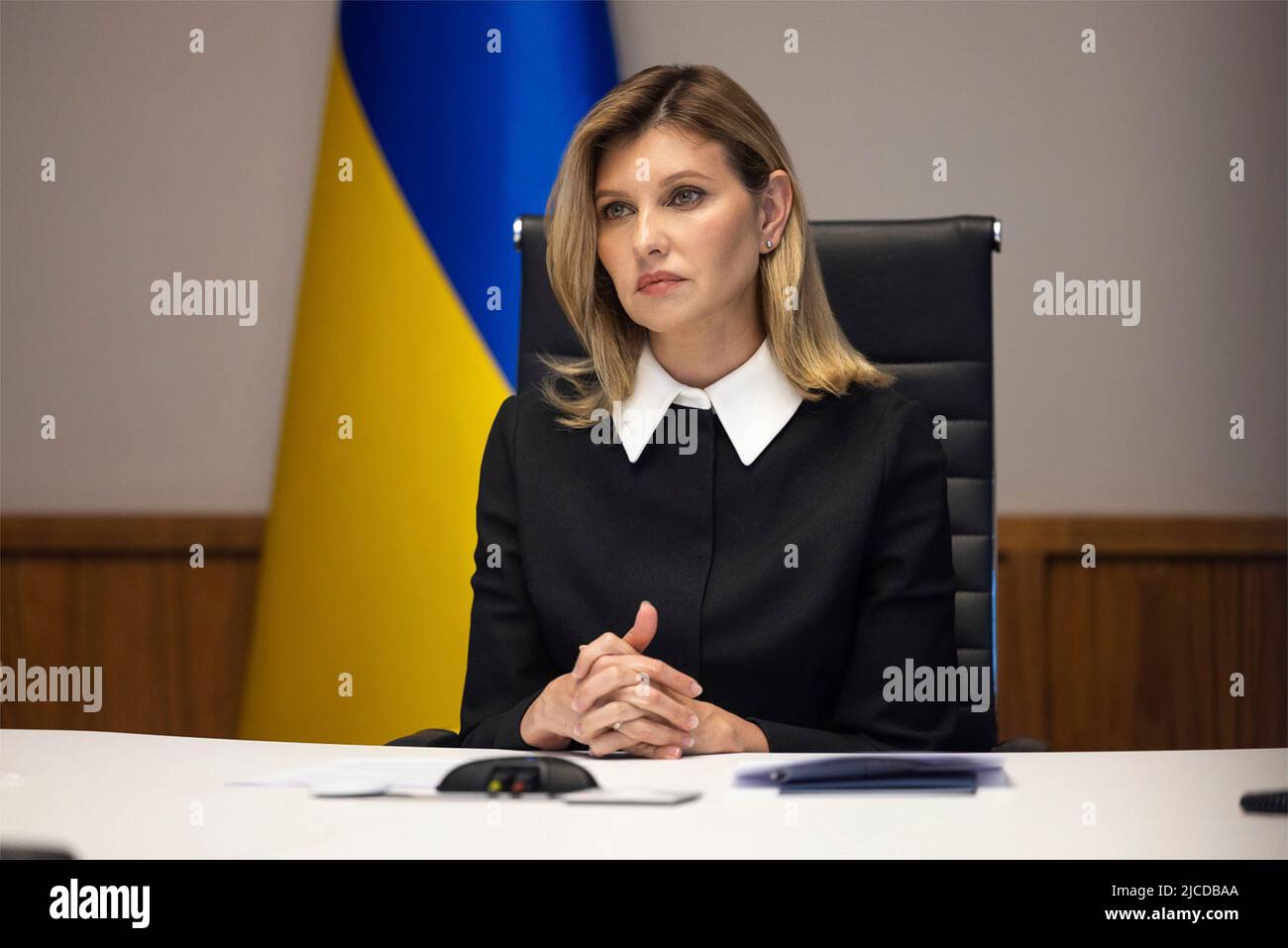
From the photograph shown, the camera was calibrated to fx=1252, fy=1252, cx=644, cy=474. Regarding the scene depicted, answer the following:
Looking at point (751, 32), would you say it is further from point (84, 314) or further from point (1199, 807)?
point (1199, 807)

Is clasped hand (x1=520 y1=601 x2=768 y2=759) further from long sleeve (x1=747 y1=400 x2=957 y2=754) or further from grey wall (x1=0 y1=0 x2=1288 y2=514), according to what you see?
grey wall (x1=0 y1=0 x2=1288 y2=514)

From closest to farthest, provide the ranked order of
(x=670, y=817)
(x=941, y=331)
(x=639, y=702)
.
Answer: (x=670, y=817), (x=639, y=702), (x=941, y=331)

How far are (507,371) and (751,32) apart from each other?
1.00 m

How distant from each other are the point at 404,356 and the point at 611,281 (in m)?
0.87

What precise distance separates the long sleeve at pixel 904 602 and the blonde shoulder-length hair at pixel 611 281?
14 centimetres

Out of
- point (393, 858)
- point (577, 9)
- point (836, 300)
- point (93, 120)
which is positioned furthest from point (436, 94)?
point (393, 858)

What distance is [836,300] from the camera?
178cm

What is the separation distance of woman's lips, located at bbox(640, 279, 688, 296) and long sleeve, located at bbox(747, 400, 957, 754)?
12.9 inches

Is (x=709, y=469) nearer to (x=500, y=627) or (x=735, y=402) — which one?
(x=735, y=402)

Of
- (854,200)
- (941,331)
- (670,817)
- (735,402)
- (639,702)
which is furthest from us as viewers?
(854,200)

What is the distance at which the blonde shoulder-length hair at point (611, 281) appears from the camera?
5.34 feet

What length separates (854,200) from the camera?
110 inches

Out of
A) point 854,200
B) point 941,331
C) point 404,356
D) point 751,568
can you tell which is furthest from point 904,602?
point 854,200

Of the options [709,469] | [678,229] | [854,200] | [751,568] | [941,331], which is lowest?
[751,568]
